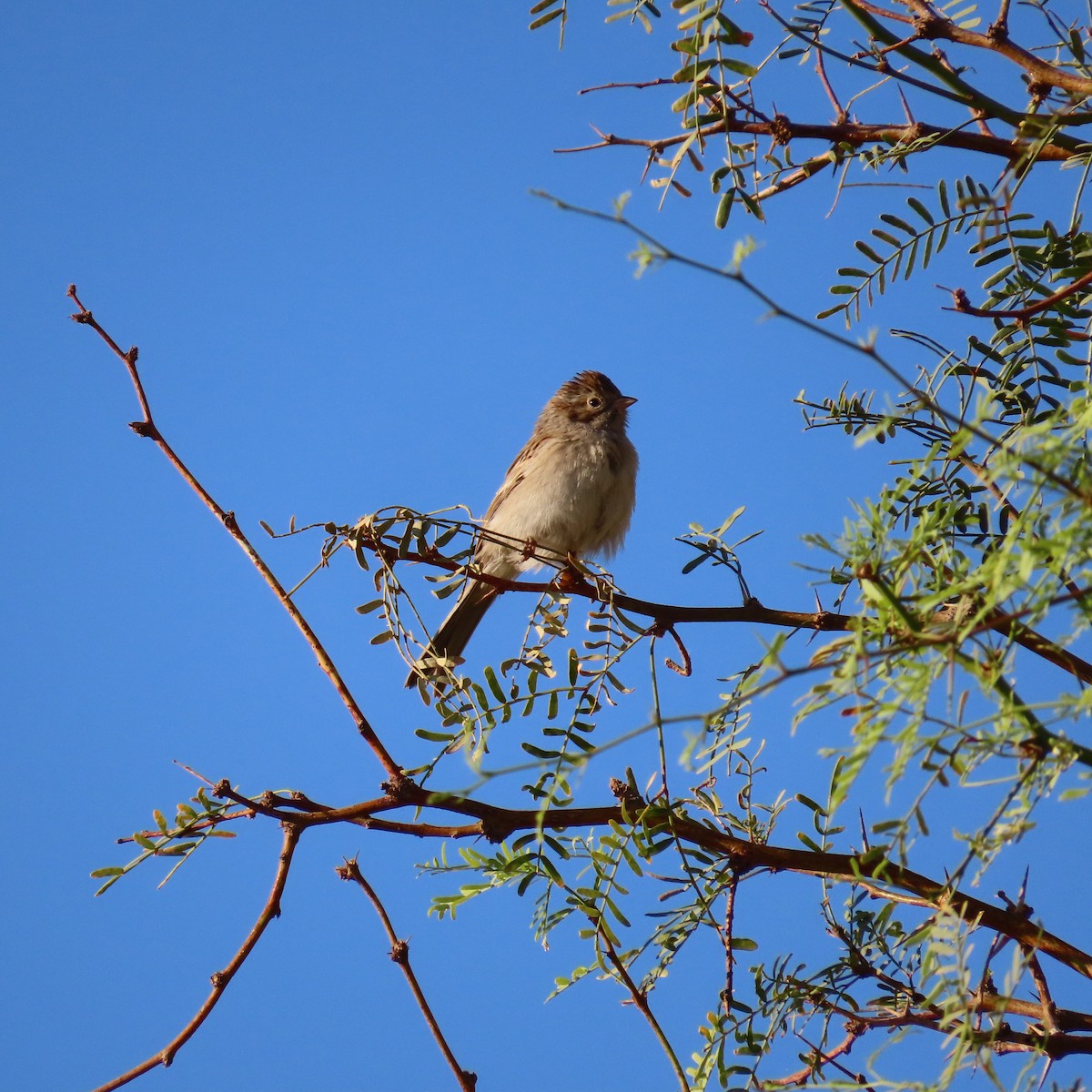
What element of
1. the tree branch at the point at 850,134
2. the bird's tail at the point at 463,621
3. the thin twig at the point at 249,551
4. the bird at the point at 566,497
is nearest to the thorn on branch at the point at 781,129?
the tree branch at the point at 850,134

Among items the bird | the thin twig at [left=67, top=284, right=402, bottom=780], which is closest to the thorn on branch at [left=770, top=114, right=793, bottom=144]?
the thin twig at [left=67, top=284, right=402, bottom=780]

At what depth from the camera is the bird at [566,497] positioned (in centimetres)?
611

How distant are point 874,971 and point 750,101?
186 cm

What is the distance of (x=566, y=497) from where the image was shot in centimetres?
622

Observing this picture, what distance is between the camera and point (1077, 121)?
7.19 feet

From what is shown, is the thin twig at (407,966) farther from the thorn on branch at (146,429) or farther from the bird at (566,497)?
the bird at (566,497)

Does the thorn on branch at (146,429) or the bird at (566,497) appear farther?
the bird at (566,497)

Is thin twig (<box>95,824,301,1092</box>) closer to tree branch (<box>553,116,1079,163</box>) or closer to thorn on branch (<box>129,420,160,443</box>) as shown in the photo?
thorn on branch (<box>129,420,160,443</box>)

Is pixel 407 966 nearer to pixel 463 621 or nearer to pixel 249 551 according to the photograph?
pixel 249 551

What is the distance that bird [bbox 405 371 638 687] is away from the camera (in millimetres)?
6109

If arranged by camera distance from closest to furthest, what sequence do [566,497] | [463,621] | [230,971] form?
[230,971] → [463,621] → [566,497]

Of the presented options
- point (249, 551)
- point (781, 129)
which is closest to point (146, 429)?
point (249, 551)

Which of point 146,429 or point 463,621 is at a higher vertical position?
point 463,621

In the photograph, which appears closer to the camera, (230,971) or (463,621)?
(230,971)
